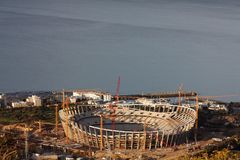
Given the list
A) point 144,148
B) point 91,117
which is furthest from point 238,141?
point 91,117

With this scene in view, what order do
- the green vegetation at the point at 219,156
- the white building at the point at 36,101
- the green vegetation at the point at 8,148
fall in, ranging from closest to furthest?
1. the green vegetation at the point at 8,148
2. the green vegetation at the point at 219,156
3. the white building at the point at 36,101

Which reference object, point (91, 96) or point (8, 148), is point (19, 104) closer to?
point (91, 96)

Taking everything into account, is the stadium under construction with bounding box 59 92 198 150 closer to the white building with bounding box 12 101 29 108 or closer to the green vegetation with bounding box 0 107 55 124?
the green vegetation with bounding box 0 107 55 124

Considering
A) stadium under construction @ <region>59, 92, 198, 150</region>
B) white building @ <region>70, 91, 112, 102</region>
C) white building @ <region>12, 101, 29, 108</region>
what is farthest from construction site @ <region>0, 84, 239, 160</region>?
white building @ <region>70, 91, 112, 102</region>

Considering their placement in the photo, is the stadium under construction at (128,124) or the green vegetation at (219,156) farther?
Answer: the stadium under construction at (128,124)

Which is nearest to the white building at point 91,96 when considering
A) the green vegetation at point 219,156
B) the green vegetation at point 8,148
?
the green vegetation at point 8,148

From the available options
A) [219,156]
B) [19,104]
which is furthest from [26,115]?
[219,156]

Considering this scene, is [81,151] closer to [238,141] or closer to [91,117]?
[91,117]

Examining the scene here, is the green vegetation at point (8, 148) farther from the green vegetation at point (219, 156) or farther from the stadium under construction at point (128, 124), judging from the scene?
the green vegetation at point (219, 156)

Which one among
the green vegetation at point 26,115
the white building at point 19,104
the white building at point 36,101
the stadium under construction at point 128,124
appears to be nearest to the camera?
the stadium under construction at point 128,124
